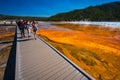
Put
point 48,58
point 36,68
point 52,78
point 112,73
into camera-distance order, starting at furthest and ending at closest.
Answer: point 112,73, point 48,58, point 36,68, point 52,78

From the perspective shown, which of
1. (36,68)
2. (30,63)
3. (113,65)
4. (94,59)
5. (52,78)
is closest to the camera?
(52,78)

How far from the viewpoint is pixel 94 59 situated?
1775cm

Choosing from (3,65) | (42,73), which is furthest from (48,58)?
(3,65)

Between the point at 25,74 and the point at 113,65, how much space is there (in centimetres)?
992

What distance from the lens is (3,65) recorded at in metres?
15.5

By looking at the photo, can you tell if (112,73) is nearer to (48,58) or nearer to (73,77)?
(48,58)

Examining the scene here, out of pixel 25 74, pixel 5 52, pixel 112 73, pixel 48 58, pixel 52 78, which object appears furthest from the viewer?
pixel 5 52

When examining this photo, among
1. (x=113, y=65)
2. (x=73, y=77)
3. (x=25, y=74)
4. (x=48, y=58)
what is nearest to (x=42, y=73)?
(x=25, y=74)

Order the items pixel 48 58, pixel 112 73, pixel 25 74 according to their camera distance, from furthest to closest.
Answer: pixel 112 73, pixel 48 58, pixel 25 74

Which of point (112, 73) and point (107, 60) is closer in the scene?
point (112, 73)

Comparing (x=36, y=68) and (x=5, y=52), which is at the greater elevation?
(x=36, y=68)

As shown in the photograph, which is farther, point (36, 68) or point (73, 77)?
point (36, 68)

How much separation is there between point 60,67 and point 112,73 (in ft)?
20.8

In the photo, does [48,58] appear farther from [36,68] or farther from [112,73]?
[112,73]
